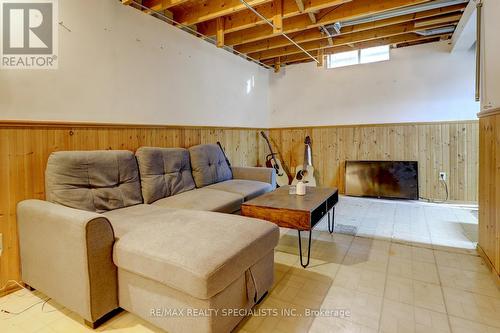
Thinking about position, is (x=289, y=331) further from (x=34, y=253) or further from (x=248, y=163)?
(x=248, y=163)

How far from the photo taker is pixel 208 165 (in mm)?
3213

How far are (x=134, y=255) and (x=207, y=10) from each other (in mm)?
2844

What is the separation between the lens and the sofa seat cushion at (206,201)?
7.53ft

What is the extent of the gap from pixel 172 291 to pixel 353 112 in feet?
14.2

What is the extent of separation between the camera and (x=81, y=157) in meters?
2.01

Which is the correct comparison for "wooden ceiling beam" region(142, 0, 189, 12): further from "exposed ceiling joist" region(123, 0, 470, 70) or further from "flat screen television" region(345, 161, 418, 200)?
"flat screen television" region(345, 161, 418, 200)

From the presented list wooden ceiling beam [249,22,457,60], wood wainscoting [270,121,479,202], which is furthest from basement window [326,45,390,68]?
wood wainscoting [270,121,479,202]

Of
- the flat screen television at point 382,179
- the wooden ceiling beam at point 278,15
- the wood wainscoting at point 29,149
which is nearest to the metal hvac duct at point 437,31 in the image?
the flat screen television at point 382,179

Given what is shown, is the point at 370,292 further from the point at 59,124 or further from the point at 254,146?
the point at 254,146

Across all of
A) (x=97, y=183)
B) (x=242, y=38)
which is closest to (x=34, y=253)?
(x=97, y=183)

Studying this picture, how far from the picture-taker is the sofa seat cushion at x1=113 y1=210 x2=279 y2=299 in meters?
Result: 1.18

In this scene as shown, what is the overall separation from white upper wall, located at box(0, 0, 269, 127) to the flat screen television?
2387 mm

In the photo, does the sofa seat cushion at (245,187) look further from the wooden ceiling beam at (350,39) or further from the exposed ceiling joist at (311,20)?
the wooden ceiling beam at (350,39)

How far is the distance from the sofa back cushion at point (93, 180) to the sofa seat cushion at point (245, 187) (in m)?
0.91
